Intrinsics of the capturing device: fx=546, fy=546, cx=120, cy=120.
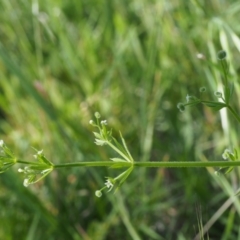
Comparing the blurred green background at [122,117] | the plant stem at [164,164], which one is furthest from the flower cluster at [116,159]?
the blurred green background at [122,117]

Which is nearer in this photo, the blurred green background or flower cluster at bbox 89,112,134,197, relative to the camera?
flower cluster at bbox 89,112,134,197

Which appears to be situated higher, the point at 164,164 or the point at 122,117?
the point at 164,164

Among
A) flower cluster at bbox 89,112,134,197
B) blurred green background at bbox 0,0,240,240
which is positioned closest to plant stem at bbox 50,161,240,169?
flower cluster at bbox 89,112,134,197

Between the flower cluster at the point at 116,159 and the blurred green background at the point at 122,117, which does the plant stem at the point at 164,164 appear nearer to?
the flower cluster at the point at 116,159

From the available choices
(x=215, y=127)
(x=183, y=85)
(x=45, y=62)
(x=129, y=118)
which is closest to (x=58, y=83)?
(x=45, y=62)

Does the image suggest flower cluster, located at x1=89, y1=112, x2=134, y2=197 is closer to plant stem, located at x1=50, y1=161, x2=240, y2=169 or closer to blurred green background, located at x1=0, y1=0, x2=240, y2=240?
plant stem, located at x1=50, y1=161, x2=240, y2=169

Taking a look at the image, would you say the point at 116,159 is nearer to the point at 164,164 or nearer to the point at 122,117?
the point at 164,164

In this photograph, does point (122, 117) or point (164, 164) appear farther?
point (122, 117)

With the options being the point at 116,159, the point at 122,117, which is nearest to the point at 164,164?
the point at 116,159
